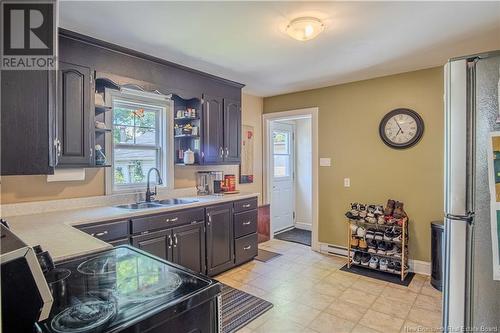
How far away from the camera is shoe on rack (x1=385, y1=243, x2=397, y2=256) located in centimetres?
336

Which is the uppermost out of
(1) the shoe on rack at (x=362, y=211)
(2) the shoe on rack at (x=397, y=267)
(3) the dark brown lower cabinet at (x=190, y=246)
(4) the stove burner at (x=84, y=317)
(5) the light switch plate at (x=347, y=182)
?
(5) the light switch plate at (x=347, y=182)

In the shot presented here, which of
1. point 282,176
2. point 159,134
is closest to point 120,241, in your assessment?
point 159,134

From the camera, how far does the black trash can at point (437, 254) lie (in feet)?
9.94

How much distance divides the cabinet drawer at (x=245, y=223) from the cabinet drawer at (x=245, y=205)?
5 cm

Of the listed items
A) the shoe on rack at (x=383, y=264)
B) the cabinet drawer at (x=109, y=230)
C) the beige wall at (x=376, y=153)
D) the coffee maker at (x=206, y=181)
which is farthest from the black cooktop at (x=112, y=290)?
the beige wall at (x=376, y=153)

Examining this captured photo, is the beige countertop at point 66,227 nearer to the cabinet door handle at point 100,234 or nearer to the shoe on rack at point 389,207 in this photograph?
the cabinet door handle at point 100,234

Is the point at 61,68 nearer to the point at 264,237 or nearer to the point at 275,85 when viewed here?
the point at 275,85

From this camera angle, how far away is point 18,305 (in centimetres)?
75

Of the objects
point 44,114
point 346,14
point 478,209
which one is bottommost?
point 478,209

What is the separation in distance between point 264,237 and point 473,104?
12.4 ft

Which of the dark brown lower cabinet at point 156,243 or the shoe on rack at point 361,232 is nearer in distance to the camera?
the dark brown lower cabinet at point 156,243

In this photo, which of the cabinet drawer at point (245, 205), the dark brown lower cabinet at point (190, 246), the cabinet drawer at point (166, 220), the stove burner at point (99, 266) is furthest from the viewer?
the cabinet drawer at point (245, 205)

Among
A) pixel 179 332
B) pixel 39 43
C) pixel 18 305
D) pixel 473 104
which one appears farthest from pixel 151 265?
pixel 473 104

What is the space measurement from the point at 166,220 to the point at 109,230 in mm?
548
